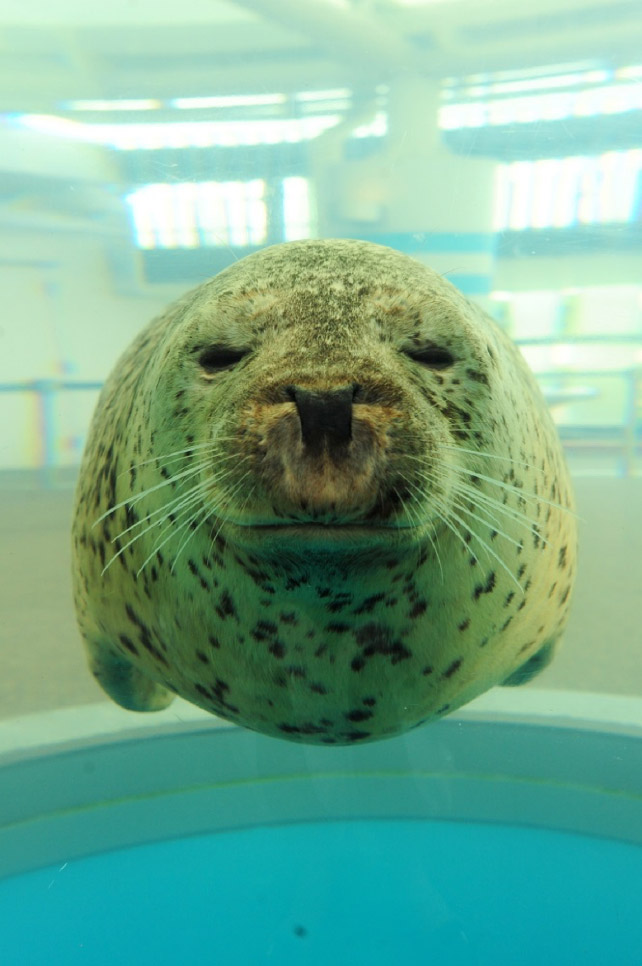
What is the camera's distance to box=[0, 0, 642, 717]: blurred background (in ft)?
8.91

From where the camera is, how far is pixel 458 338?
3.19ft

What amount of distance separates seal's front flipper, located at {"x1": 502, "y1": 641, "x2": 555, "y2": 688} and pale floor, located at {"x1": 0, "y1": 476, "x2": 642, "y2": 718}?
1.24 metres

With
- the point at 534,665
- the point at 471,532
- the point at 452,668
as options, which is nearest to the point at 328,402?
the point at 471,532

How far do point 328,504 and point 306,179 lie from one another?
2.41m

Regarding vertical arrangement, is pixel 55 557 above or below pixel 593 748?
above

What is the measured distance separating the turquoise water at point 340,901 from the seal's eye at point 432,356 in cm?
127

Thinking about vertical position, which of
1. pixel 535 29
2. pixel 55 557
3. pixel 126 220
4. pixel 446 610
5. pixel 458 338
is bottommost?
pixel 55 557

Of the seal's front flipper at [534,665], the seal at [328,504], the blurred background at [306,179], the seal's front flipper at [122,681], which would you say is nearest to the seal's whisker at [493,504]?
the seal at [328,504]

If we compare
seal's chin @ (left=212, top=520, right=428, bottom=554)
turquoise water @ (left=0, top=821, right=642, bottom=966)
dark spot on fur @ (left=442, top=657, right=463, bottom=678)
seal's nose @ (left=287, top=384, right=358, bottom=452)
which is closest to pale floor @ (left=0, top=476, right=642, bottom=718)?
turquoise water @ (left=0, top=821, right=642, bottom=966)

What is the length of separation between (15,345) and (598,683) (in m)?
2.83

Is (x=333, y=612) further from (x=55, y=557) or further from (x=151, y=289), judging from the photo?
(x=55, y=557)

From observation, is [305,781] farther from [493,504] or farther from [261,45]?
[261,45]

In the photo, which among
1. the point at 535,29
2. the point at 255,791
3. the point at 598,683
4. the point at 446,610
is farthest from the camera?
the point at 598,683

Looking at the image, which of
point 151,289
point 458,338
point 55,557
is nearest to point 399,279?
Result: point 458,338
